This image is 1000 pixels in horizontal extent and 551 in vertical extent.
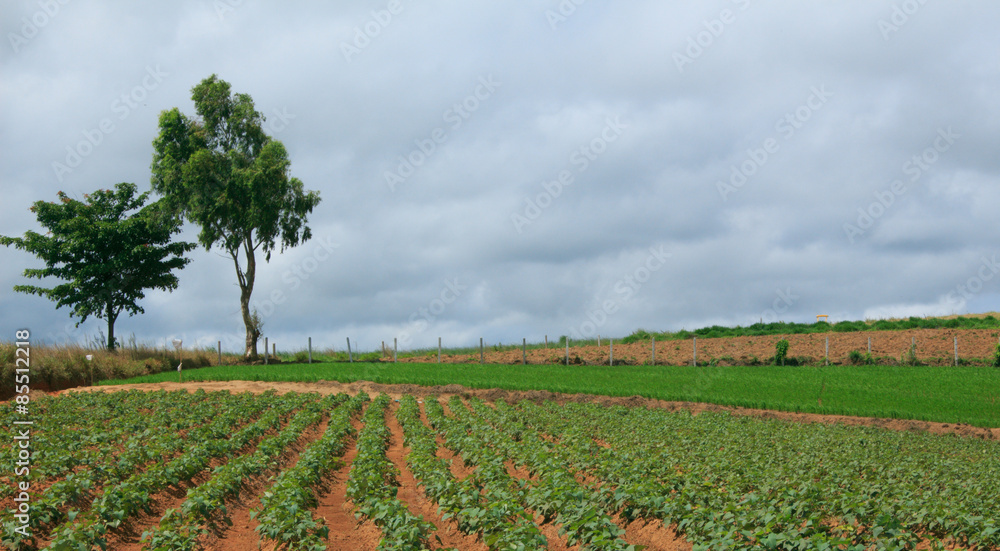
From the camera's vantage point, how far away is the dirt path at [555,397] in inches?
938

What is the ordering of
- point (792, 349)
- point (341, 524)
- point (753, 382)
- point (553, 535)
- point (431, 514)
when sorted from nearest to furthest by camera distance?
1. point (553, 535)
2. point (341, 524)
3. point (431, 514)
4. point (753, 382)
5. point (792, 349)

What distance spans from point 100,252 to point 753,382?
144ft

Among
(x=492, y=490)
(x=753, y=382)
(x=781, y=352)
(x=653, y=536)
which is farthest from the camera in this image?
(x=781, y=352)

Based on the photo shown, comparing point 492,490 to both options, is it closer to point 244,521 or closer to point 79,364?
point 244,521

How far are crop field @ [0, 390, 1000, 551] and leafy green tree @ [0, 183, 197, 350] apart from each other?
31348mm

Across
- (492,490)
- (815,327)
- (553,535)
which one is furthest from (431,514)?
(815,327)

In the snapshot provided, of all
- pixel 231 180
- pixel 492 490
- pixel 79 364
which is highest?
pixel 231 180

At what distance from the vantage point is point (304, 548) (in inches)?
324

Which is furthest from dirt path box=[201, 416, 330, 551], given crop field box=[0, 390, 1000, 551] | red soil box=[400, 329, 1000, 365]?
red soil box=[400, 329, 1000, 365]

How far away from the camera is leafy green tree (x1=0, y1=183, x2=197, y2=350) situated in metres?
46.2

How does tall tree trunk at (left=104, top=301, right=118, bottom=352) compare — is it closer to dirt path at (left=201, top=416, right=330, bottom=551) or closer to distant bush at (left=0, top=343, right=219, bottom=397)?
distant bush at (left=0, top=343, right=219, bottom=397)

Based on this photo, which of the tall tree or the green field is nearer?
the green field

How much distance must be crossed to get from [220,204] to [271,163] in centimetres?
465

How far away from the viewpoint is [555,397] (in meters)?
29.5
